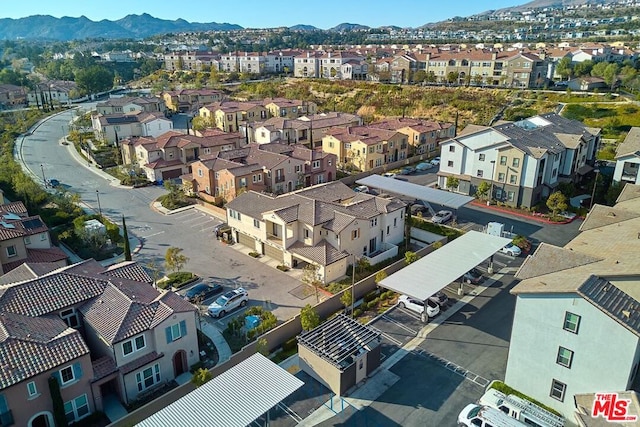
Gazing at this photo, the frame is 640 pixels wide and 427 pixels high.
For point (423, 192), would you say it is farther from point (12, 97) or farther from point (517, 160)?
point (12, 97)

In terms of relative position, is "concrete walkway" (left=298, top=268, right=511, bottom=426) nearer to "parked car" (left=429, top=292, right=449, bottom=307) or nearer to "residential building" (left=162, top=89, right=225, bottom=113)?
"parked car" (left=429, top=292, right=449, bottom=307)

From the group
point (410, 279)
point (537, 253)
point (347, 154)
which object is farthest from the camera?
point (347, 154)

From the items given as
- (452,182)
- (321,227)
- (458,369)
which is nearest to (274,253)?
(321,227)

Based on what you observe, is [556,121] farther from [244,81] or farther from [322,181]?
[244,81]

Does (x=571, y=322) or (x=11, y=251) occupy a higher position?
(x=571, y=322)

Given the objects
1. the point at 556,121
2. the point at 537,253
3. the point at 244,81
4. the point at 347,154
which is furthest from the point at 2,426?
the point at 244,81

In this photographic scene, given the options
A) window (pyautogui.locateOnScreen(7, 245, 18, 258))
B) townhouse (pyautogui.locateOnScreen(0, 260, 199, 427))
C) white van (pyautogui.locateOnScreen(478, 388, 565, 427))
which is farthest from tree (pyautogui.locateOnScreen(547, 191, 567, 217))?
window (pyautogui.locateOnScreen(7, 245, 18, 258))

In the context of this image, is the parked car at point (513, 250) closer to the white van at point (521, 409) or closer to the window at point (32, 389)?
the white van at point (521, 409)
